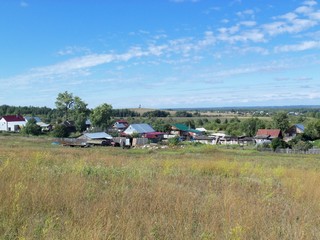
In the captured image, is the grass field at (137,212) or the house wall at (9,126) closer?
the grass field at (137,212)

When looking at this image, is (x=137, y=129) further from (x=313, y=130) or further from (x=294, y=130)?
(x=294, y=130)

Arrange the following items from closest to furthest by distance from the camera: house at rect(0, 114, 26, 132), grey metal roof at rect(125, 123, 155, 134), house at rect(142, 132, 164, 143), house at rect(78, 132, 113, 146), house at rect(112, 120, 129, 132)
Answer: house at rect(78, 132, 113, 146) < house at rect(142, 132, 164, 143) < grey metal roof at rect(125, 123, 155, 134) < house at rect(0, 114, 26, 132) < house at rect(112, 120, 129, 132)

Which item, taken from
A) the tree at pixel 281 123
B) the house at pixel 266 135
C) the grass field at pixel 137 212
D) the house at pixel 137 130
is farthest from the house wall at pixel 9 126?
the grass field at pixel 137 212

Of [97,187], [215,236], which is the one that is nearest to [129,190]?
[97,187]

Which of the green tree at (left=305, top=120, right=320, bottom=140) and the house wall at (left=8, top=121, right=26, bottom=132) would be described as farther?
the house wall at (left=8, top=121, right=26, bottom=132)

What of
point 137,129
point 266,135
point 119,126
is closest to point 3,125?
point 119,126

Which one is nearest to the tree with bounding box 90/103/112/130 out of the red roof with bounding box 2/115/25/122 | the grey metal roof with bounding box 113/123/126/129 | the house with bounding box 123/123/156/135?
the house with bounding box 123/123/156/135

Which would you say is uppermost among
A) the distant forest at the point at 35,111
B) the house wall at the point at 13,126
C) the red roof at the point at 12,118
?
the distant forest at the point at 35,111

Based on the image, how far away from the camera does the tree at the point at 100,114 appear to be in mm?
89812

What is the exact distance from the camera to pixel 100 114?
8975 centimetres

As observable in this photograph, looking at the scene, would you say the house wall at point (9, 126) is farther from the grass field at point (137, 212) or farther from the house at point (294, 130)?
the grass field at point (137, 212)

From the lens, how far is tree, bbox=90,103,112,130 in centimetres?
8981

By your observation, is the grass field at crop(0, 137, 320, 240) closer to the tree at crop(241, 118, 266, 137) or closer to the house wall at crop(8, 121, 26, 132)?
the tree at crop(241, 118, 266, 137)

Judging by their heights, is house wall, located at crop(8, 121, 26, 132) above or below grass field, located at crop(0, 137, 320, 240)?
below
